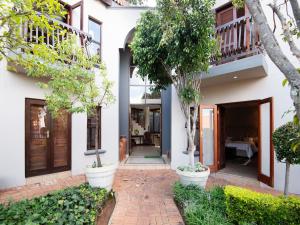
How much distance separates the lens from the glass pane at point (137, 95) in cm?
1012

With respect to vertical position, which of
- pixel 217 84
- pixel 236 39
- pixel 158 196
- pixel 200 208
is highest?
pixel 236 39

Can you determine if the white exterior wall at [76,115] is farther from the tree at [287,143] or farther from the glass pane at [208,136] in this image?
the tree at [287,143]

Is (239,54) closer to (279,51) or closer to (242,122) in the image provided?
(279,51)

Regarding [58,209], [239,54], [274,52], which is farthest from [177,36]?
[58,209]

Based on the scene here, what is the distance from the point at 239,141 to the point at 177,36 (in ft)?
21.5

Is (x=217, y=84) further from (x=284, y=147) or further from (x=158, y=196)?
(x=158, y=196)

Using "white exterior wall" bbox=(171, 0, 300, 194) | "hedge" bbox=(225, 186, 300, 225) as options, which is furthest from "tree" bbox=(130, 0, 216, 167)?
"white exterior wall" bbox=(171, 0, 300, 194)

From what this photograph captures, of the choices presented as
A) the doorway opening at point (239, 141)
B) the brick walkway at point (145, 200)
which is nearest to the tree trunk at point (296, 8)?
the brick walkway at point (145, 200)

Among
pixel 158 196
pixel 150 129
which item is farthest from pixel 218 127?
pixel 150 129

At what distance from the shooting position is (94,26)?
7.35 m

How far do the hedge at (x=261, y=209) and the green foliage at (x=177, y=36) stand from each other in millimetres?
2855

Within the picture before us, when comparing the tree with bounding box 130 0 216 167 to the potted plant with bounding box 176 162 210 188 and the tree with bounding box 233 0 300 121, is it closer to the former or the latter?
the potted plant with bounding box 176 162 210 188

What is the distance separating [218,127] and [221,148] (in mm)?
1027

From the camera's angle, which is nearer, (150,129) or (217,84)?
(217,84)
